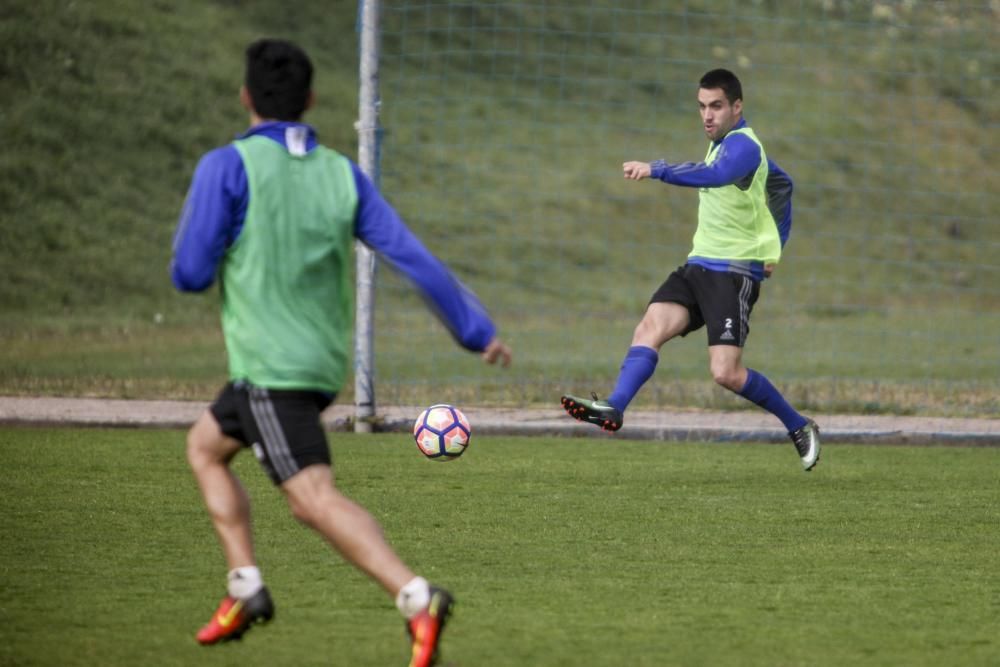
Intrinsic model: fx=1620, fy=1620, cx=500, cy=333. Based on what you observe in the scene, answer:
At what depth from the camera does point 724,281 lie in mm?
7922

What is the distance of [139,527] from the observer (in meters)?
6.51

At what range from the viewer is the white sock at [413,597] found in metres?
4.11

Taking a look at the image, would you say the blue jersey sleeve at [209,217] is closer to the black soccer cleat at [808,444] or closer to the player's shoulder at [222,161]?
the player's shoulder at [222,161]

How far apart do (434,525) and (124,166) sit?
19899mm

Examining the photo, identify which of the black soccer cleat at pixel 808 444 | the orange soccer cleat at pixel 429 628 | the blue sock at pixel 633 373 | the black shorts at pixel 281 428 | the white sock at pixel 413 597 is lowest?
the black soccer cleat at pixel 808 444

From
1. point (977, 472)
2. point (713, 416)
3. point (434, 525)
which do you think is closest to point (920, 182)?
point (713, 416)

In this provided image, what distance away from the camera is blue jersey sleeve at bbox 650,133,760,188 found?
7375mm

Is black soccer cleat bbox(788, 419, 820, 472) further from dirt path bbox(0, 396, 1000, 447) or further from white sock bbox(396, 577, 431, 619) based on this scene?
white sock bbox(396, 577, 431, 619)

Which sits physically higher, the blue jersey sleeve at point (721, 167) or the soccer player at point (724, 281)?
the blue jersey sleeve at point (721, 167)

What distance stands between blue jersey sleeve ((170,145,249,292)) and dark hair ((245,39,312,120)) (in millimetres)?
183

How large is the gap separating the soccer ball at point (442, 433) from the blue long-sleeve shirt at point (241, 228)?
3704mm

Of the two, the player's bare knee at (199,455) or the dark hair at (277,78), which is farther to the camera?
the player's bare knee at (199,455)

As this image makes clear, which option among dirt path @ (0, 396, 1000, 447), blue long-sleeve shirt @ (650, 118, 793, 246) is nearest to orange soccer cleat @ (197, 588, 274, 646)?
blue long-sleeve shirt @ (650, 118, 793, 246)

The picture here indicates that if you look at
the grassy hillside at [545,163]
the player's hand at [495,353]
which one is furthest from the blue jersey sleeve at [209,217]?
the grassy hillside at [545,163]
